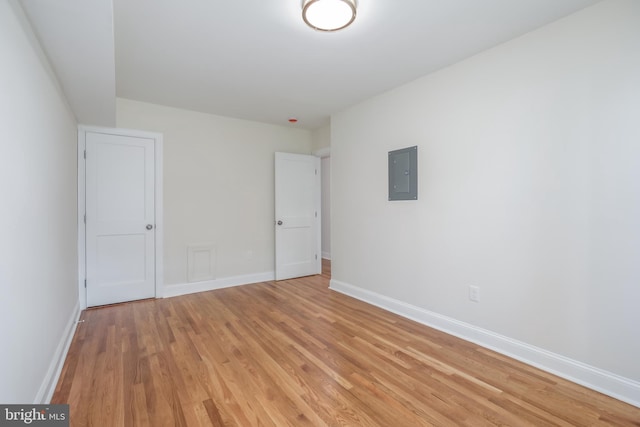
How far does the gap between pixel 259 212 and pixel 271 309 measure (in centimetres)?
172

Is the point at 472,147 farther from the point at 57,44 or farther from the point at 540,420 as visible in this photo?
the point at 57,44

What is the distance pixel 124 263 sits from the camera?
3584mm

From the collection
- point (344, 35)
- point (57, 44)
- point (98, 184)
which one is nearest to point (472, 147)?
A: point (344, 35)

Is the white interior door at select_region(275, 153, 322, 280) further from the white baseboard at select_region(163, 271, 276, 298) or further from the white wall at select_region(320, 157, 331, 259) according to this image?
the white wall at select_region(320, 157, 331, 259)

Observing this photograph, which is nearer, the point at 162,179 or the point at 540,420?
the point at 540,420

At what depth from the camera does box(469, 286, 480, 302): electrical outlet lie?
2533 mm

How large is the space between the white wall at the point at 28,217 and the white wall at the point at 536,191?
2956 millimetres

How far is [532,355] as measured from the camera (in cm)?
218

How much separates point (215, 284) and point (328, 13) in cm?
360

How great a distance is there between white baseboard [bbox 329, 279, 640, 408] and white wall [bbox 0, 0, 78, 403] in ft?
9.61

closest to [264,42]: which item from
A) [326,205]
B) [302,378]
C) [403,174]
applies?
[403,174]

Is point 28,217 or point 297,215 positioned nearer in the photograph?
point 28,217

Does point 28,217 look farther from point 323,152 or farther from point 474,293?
point 323,152

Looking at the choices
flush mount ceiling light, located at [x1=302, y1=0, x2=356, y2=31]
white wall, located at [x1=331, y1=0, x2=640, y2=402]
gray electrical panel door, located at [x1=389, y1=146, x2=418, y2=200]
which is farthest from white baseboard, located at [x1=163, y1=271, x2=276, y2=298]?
flush mount ceiling light, located at [x1=302, y1=0, x2=356, y2=31]
